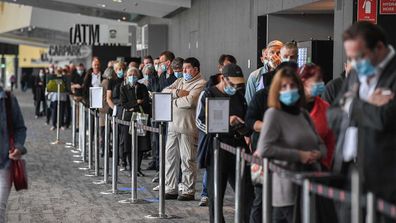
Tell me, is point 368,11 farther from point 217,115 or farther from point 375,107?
point 375,107

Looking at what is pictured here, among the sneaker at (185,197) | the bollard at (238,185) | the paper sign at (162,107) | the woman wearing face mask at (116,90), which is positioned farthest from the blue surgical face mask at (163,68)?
the bollard at (238,185)

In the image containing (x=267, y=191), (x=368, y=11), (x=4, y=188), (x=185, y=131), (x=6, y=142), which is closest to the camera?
(x=267, y=191)

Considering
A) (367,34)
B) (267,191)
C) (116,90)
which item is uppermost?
(367,34)

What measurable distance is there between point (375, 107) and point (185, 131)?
654cm

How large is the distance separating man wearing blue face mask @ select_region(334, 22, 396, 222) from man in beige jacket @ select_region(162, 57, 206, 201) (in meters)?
6.27

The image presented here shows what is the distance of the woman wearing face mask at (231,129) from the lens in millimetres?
9188

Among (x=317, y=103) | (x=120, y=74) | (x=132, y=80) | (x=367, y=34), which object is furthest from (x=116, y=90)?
(x=367, y=34)

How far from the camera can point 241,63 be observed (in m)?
18.2

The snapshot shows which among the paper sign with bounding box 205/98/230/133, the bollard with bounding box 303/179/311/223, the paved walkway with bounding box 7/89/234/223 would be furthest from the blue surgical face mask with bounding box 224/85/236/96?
the bollard with bounding box 303/179/311/223

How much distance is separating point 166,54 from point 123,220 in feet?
16.8

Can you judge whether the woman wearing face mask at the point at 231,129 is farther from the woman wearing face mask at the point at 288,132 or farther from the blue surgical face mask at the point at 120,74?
the blue surgical face mask at the point at 120,74

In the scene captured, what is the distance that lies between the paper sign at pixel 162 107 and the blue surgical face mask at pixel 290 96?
4.64 m

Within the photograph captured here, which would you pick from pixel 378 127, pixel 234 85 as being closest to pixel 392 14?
pixel 234 85

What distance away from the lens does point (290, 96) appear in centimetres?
659
